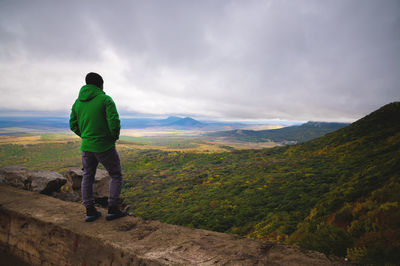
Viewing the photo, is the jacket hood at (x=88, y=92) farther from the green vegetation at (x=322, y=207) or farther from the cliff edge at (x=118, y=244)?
the green vegetation at (x=322, y=207)

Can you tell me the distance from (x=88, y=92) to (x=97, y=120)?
0.55m

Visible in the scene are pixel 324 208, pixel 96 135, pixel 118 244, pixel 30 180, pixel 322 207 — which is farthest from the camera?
pixel 322 207

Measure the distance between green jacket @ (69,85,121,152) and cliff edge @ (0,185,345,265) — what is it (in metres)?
1.28

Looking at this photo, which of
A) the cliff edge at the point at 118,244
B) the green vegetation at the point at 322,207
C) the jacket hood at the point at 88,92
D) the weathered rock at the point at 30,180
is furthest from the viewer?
the weathered rock at the point at 30,180

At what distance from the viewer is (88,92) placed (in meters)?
3.14

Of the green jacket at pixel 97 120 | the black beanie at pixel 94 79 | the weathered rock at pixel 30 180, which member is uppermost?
the black beanie at pixel 94 79

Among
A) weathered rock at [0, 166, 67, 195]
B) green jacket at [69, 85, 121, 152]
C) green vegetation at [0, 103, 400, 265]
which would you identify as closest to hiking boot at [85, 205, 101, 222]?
green jacket at [69, 85, 121, 152]

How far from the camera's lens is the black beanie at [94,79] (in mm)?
3278

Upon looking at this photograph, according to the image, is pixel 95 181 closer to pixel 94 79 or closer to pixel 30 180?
pixel 30 180

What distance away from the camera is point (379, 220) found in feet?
18.5

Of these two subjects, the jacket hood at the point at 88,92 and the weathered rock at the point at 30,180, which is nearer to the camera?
the jacket hood at the point at 88,92

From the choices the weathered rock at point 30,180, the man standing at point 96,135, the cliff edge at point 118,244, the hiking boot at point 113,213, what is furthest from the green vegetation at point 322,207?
the weathered rock at point 30,180

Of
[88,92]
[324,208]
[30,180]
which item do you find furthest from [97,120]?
[324,208]

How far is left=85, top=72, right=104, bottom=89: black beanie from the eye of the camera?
328 centimetres
